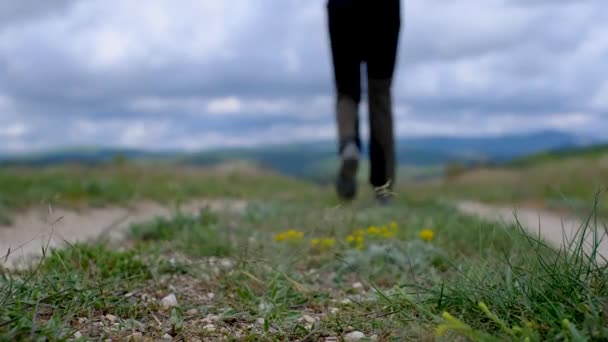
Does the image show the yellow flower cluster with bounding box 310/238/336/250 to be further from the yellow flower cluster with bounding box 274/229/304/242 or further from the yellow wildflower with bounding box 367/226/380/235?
the yellow wildflower with bounding box 367/226/380/235

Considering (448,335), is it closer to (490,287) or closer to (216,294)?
(490,287)

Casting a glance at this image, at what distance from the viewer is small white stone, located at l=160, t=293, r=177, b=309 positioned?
2.20 m

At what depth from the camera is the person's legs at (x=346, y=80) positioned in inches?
177

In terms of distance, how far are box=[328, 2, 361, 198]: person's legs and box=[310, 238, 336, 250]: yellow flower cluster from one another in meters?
1.78

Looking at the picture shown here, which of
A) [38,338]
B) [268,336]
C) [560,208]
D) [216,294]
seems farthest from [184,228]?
[560,208]

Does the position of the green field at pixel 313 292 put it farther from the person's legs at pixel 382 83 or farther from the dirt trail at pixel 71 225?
the person's legs at pixel 382 83

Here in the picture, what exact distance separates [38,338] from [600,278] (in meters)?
1.63

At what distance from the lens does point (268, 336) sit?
6.02ft

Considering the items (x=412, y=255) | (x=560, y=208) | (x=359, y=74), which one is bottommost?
(x=560, y=208)

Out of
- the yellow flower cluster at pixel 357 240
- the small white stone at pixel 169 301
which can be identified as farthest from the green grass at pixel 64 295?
the yellow flower cluster at pixel 357 240

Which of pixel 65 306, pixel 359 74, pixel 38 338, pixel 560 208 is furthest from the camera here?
pixel 560 208

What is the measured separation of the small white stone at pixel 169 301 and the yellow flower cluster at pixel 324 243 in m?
1.06

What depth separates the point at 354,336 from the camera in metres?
1.82

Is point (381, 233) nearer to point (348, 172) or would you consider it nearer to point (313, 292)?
point (313, 292)
